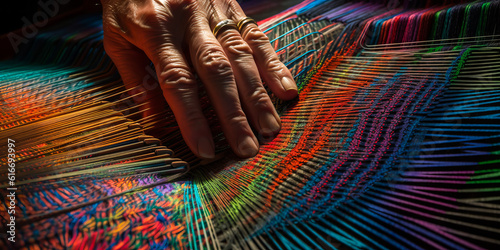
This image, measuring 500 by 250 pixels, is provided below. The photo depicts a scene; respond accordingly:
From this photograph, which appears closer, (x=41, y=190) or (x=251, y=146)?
(x=41, y=190)

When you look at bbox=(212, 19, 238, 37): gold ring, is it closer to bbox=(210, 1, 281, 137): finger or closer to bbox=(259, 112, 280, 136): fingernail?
bbox=(210, 1, 281, 137): finger

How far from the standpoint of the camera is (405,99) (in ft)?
2.30

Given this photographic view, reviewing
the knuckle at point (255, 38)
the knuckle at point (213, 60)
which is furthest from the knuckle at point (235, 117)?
the knuckle at point (255, 38)

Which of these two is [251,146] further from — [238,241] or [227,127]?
[238,241]

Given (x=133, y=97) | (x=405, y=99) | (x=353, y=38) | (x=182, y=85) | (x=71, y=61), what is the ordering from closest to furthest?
(x=405, y=99), (x=182, y=85), (x=133, y=97), (x=353, y=38), (x=71, y=61)

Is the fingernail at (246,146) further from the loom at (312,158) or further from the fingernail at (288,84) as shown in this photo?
the fingernail at (288,84)

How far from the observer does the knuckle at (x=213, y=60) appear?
82cm

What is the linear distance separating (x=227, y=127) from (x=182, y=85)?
164 mm

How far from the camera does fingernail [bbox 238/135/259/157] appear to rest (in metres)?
0.76

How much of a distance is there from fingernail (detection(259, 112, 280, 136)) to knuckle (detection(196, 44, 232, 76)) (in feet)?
0.48

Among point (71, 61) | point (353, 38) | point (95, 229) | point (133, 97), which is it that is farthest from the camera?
point (71, 61)

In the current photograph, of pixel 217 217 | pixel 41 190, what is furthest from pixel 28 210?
pixel 217 217

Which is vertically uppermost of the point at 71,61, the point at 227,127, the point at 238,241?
the point at 71,61

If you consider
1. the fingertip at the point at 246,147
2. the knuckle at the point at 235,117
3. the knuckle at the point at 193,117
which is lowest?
the fingertip at the point at 246,147
